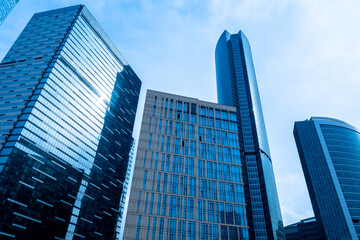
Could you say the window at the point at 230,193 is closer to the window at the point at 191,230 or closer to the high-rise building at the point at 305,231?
the window at the point at 191,230

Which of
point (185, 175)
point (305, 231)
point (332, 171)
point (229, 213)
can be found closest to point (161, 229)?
point (185, 175)

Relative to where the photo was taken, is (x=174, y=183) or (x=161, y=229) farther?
(x=174, y=183)

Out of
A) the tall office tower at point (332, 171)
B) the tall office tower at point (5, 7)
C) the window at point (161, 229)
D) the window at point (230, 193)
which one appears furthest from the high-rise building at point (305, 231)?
the tall office tower at point (5, 7)

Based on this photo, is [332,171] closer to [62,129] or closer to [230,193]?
[230,193]

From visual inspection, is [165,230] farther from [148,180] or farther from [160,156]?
[160,156]

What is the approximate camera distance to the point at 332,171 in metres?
150

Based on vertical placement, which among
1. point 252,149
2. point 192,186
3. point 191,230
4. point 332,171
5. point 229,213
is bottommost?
point 191,230

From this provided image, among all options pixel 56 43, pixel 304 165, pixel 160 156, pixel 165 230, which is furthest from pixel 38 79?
pixel 304 165

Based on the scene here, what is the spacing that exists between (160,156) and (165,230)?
21.6 metres

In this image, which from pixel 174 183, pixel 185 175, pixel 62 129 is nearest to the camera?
pixel 174 183

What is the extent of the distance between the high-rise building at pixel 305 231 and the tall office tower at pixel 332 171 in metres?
10.8

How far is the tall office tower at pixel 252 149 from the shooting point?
5133 inches

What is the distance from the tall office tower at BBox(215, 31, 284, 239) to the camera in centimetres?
13038

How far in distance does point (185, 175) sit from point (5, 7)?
183m
